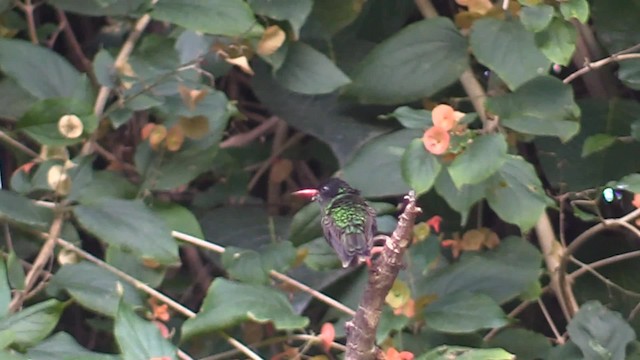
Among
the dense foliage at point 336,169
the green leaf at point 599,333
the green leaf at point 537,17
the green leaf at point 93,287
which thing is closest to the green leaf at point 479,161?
the dense foliage at point 336,169

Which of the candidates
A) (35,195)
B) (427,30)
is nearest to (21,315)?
(35,195)

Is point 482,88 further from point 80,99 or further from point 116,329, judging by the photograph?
point 116,329

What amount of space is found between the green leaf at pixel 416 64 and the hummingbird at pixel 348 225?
23 centimetres

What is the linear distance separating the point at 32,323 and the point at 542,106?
51cm

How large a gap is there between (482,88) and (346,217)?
0.40 m

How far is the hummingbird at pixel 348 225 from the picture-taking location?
36.8 inches

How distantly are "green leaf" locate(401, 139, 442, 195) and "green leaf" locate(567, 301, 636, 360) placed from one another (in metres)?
0.23

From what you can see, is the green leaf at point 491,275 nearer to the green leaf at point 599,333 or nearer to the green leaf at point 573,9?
the green leaf at point 599,333

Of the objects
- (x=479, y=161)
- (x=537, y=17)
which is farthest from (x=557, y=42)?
(x=479, y=161)

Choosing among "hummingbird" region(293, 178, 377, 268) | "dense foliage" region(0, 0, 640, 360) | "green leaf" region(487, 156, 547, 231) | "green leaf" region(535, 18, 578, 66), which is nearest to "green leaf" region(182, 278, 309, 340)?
"dense foliage" region(0, 0, 640, 360)

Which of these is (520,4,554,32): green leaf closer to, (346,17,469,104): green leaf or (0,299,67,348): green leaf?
(346,17,469,104): green leaf

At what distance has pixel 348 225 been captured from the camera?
0.95 metres

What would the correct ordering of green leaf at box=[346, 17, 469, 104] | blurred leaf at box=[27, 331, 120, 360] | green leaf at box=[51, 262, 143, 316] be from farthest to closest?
1. green leaf at box=[346, 17, 469, 104]
2. green leaf at box=[51, 262, 143, 316]
3. blurred leaf at box=[27, 331, 120, 360]

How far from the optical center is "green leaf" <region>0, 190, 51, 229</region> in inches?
43.5
